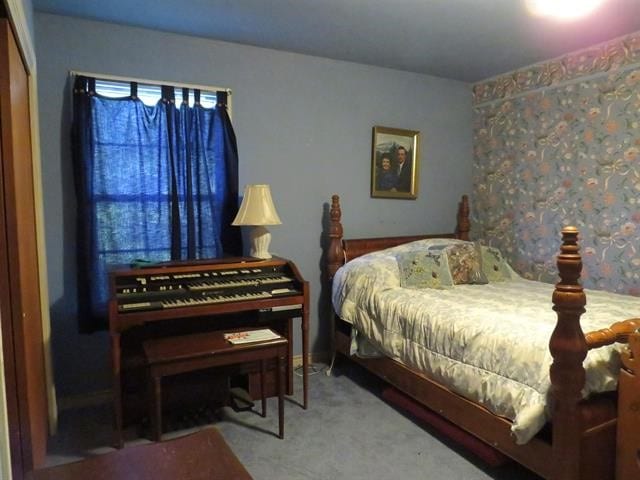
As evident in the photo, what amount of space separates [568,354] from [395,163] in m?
2.33

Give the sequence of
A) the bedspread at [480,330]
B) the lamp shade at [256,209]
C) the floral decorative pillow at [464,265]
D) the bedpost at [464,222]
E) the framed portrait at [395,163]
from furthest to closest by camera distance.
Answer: the bedpost at [464,222], the framed portrait at [395,163], the floral decorative pillow at [464,265], the lamp shade at [256,209], the bedspread at [480,330]

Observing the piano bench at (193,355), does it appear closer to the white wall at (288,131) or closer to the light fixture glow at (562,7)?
the white wall at (288,131)

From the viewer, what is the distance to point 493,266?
3283mm

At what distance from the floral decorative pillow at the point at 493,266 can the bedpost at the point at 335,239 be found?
3.52ft

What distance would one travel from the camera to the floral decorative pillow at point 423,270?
2940 mm

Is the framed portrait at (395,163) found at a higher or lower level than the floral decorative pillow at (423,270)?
higher

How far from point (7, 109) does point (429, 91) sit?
10.2 feet

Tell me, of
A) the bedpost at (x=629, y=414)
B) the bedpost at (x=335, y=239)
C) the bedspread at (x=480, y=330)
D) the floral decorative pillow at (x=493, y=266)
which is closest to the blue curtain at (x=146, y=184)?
the bedpost at (x=335, y=239)

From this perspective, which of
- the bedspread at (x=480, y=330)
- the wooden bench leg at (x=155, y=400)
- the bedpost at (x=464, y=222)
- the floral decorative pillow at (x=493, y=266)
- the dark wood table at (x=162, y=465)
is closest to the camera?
the dark wood table at (x=162, y=465)

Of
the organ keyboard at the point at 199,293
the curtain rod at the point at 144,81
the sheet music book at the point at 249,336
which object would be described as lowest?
the sheet music book at the point at 249,336

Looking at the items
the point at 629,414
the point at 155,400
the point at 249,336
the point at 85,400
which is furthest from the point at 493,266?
the point at 85,400

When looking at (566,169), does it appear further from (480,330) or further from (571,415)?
(571,415)

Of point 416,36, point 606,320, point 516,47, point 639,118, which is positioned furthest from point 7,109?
point 639,118

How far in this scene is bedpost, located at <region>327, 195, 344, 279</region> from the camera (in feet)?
10.8
